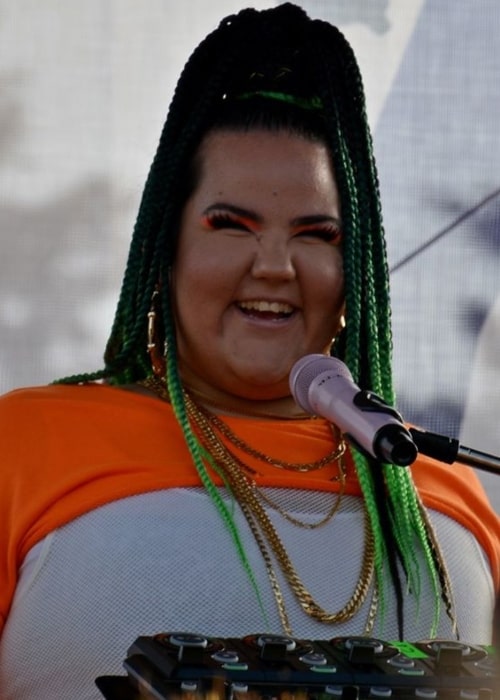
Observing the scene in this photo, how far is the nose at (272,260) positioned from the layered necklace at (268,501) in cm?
22

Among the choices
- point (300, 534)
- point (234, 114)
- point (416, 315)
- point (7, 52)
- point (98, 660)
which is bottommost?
point (98, 660)

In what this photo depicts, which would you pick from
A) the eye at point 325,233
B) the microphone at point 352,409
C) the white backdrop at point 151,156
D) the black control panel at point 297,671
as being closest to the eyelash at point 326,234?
the eye at point 325,233

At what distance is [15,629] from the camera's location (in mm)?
1858

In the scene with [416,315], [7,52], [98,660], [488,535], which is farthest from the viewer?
[416,315]

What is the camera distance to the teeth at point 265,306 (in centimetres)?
203

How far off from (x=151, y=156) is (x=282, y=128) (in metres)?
0.32

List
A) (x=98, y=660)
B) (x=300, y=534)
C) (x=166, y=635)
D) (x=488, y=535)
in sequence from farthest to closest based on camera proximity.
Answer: (x=488, y=535) < (x=300, y=534) < (x=98, y=660) < (x=166, y=635)

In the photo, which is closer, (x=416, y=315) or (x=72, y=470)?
(x=72, y=470)

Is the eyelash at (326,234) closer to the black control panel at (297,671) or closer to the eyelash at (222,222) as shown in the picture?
the eyelash at (222,222)

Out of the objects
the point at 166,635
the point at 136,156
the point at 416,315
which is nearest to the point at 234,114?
the point at 136,156

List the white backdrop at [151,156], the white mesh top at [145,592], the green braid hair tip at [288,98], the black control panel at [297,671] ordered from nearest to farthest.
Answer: the black control panel at [297,671] → the white mesh top at [145,592] → the green braid hair tip at [288,98] → the white backdrop at [151,156]

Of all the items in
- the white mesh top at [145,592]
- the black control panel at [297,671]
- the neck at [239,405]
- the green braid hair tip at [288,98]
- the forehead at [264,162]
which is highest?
the green braid hair tip at [288,98]

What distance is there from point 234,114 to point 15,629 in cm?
76

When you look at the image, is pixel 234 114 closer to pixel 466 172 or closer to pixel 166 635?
pixel 466 172
